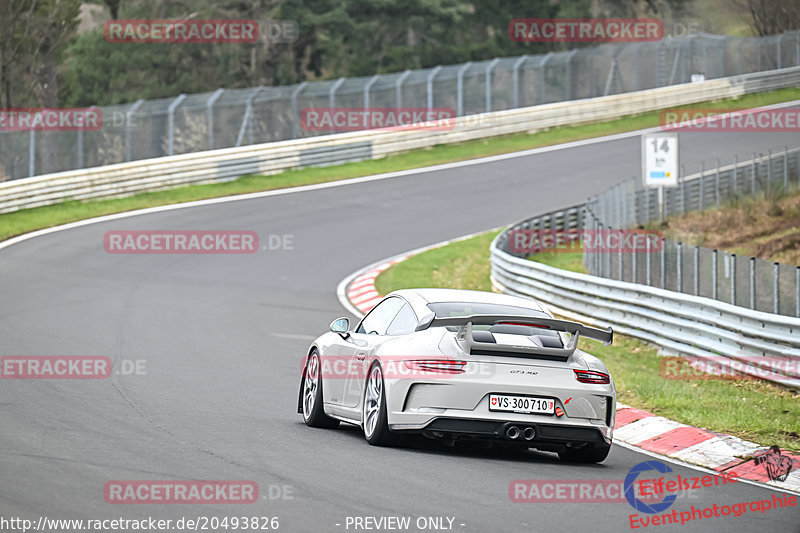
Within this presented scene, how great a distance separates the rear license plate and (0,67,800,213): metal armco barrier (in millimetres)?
22621

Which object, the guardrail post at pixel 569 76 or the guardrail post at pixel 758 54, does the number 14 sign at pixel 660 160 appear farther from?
the guardrail post at pixel 758 54

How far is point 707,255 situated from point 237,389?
22.0ft

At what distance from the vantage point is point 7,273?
22469 millimetres

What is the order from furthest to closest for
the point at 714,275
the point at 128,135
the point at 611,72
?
the point at 611,72 < the point at 128,135 < the point at 714,275

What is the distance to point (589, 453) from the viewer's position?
954 cm

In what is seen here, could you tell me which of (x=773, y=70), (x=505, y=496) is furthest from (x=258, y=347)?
(x=773, y=70)

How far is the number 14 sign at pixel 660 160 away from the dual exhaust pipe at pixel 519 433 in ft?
63.3

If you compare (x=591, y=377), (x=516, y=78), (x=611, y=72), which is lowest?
(x=591, y=377)

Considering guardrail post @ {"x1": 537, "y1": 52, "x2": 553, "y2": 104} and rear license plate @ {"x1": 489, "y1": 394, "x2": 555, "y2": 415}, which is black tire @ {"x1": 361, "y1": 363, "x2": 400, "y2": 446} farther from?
guardrail post @ {"x1": 537, "y1": 52, "x2": 553, "y2": 104}

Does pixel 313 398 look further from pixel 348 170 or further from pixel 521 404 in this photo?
pixel 348 170

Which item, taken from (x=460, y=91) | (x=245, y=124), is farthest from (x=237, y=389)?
(x=460, y=91)

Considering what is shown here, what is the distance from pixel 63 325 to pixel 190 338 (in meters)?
1.94

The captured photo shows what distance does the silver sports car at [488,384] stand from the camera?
9.05m

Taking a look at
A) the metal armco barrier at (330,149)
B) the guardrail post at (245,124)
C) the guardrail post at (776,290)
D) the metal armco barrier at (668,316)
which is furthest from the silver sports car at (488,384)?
the guardrail post at (245,124)
